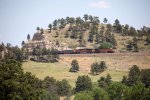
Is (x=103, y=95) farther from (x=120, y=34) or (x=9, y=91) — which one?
(x=120, y=34)

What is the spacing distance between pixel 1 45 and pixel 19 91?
4373 inches

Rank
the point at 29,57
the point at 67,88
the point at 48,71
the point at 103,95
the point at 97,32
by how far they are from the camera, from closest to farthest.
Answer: the point at 103,95 < the point at 67,88 < the point at 48,71 < the point at 29,57 < the point at 97,32

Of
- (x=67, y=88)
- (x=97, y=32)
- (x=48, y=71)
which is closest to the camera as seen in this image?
(x=67, y=88)

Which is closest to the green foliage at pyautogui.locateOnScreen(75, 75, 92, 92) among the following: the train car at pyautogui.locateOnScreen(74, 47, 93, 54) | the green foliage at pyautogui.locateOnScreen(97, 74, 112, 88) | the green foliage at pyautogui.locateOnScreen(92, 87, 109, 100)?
the green foliage at pyautogui.locateOnScreen(97, 74, 112, 88)

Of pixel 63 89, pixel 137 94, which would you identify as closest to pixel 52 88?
pixel 63 89

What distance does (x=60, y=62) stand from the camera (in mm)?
137875

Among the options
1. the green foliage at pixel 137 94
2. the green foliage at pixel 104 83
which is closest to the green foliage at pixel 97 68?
the green foliage at pixel 104 83

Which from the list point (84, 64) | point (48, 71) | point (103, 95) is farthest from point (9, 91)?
point (84, 64)

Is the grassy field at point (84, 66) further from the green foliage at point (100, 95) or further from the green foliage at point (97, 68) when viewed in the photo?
the green foliage at point (100, 95)

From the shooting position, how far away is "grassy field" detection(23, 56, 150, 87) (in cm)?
11812

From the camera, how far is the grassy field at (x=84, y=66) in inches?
4651

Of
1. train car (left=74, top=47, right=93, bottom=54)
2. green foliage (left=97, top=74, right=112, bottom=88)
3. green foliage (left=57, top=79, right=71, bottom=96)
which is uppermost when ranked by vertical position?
train car (left=74, top=47, right=93, bottom=54)

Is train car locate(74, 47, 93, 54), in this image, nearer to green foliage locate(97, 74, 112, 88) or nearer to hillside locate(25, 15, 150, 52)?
hillside locate(25, 15, 150, 52)

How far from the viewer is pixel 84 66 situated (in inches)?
5246
